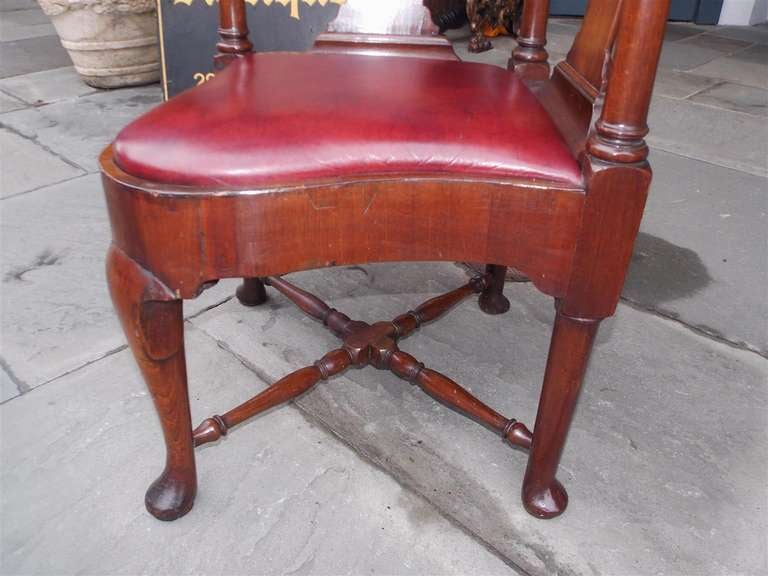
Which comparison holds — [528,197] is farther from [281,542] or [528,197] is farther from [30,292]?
[30,292]

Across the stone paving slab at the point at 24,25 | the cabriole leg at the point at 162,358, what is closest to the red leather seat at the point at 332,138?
the cabriole leg at the point at 162,358

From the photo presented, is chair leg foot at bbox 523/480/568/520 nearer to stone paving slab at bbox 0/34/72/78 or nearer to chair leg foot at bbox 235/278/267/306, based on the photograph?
chair leg foot at bbox 235/278/267/306

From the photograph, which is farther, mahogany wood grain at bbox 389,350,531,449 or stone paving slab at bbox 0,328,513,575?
mahogany wood grain at bbox 389,350,531,449

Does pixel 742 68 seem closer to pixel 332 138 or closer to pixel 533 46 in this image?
pixel 533 46

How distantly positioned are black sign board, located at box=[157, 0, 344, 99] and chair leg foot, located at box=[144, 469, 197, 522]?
72.4 inches

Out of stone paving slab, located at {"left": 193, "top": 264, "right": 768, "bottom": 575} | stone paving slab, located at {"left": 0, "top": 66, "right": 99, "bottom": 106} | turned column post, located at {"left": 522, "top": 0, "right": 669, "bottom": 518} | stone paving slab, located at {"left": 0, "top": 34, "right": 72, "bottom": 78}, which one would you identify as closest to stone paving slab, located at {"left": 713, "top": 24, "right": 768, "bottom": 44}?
stone paving slab, located at {"left": 193, "top": 264, "right": 768, "bottom": 575}

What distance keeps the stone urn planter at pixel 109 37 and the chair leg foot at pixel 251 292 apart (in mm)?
1942

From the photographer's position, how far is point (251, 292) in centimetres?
156

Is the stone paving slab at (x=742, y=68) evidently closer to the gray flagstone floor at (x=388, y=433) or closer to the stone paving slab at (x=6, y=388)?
the gray flagstone floor at (x=388, y=433)

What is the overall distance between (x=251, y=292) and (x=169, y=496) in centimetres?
60

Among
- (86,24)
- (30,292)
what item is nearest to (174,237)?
(30,292)

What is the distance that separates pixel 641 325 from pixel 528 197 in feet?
2.95

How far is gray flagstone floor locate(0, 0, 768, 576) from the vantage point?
102 centimetres

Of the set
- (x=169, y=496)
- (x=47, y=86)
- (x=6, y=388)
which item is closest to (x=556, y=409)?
(x=169, y=496)
